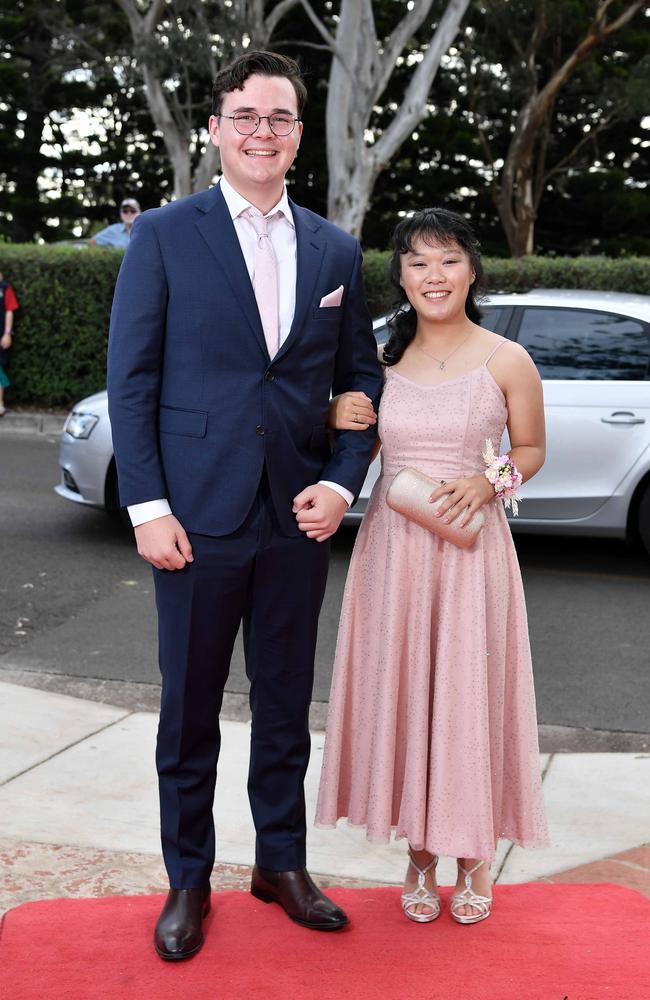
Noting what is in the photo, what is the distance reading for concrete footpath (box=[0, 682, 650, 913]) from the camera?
3662 mm

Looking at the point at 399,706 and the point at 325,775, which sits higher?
the point at 399,706

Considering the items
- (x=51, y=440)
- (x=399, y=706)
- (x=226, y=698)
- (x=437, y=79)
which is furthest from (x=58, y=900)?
(x=437, y=79)

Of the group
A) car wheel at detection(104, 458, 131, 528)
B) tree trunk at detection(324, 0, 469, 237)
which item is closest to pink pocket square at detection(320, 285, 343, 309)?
car wheel at detection(104, 458, 131, 528)

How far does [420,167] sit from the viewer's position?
28.4 metres

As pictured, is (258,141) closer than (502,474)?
Yes

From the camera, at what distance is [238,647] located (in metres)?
6.10

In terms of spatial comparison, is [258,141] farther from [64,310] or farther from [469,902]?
[64,310]

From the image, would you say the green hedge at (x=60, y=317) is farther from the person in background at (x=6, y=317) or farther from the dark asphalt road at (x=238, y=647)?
the dark asphalt road at (x=238, y=647)

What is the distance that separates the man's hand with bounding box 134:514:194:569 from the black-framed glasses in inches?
37.9

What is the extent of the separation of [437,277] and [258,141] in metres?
0.59

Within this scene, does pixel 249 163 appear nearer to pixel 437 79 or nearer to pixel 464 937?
pixel 464 937

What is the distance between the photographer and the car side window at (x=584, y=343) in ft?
24.4

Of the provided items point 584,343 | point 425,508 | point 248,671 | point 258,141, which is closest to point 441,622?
point 425,508

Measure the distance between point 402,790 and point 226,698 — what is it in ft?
6.98
